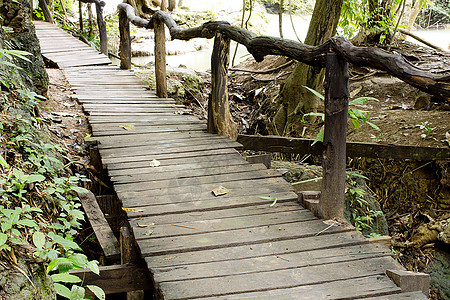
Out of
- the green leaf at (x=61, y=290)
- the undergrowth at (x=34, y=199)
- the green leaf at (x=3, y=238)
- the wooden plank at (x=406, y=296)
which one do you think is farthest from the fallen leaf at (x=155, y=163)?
the wooden plank at (x=406, y=296)

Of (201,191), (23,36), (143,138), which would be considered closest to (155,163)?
(201,191)

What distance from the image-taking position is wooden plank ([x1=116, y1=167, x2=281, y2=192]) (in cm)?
366

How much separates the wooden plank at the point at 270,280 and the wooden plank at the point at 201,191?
1.06m

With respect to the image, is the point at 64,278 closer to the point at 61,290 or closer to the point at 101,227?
the point at 61,290

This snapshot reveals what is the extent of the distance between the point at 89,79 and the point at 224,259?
609 centimetres

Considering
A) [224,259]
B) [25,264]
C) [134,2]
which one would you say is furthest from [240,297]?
[134,2]

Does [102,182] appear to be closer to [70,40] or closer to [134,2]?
[70,40]

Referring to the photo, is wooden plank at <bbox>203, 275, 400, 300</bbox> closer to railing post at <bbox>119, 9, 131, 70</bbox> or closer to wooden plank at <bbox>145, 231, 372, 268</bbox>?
wooden plank at <bbox>145, 231, 372, 268</bbox>

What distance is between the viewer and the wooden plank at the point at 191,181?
366 centimetres

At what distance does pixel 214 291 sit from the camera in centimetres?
235

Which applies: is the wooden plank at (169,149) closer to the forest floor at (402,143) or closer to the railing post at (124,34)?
the forest floor at (402,143)

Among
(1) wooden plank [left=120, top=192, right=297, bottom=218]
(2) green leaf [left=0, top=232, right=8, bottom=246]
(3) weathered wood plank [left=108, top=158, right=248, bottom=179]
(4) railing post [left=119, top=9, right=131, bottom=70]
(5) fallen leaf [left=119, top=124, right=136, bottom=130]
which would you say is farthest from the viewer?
(4) railing post [left=119, top=9, right=131, bottom=70]

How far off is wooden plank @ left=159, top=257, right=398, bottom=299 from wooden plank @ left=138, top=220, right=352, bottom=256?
1.14ft

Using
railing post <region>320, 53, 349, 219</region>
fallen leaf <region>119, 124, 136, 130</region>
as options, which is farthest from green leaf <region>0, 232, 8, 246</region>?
fallen leaf <region>119, 124, 136, 130</region>
